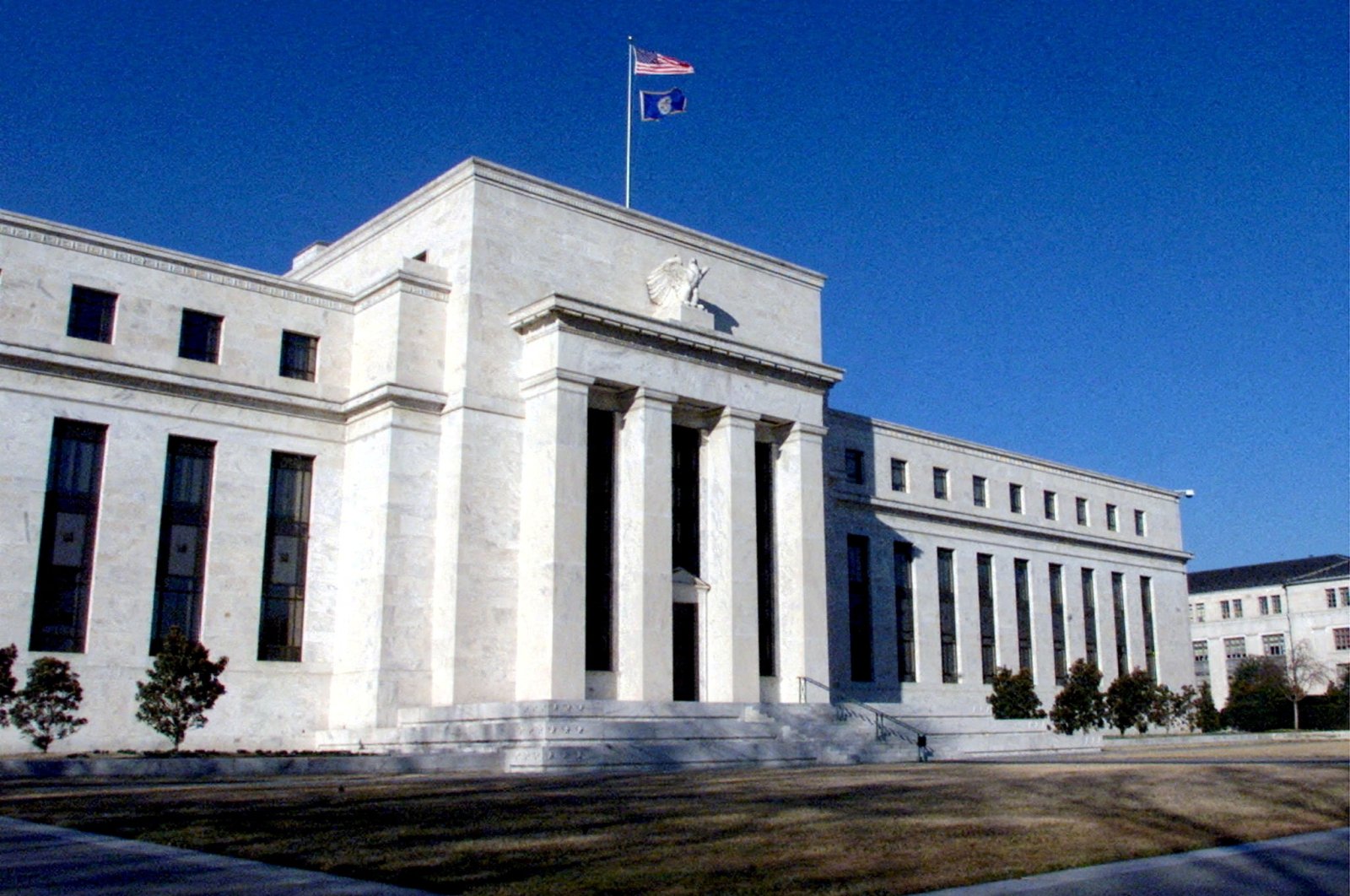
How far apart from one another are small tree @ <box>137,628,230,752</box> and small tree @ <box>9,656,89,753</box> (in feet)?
5.39

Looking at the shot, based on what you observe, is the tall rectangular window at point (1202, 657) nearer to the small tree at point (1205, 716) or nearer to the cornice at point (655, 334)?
the small tree at point (1205, 716)

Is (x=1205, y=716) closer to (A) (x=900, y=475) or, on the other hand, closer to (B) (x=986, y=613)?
(B) (x=986, y=613)

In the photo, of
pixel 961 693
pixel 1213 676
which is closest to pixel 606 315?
pixel 961 693

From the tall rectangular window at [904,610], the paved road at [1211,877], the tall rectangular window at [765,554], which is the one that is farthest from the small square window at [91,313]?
the tall rectangular window at [904,610]

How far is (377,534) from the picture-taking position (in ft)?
124

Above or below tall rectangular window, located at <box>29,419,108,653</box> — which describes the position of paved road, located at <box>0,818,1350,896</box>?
below

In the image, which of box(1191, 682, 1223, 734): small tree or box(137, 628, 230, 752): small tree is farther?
box(1191, 682, 1223, 734): small tree

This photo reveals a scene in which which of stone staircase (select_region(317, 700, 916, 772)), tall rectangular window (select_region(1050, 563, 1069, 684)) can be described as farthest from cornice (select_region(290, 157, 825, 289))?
tall rectangular window (select_region(1050, 563, 1069, 684))

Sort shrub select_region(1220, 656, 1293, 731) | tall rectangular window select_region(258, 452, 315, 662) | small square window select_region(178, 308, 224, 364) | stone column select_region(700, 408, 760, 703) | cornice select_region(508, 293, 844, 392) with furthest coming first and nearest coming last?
1. shrub select_region(1220, 656, 1293, 731)
2. stone column select_region(700, 408, 760, 703)
3. cornice select_region(508, 293, 844, 392)
4. tall rectangular window select_region(258, 452, 315, 662)
5. small square window select_region(178, 308, 224, 364)

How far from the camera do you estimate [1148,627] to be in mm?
72688

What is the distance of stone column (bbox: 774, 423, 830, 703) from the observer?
4225 cm

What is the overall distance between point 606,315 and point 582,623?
9.33 metres

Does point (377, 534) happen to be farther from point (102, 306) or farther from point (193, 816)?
point (193, 816)

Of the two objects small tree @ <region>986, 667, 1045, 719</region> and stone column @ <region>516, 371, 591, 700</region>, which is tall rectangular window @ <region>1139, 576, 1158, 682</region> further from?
stone column @ <region>516, 371, 591, 700</region>
